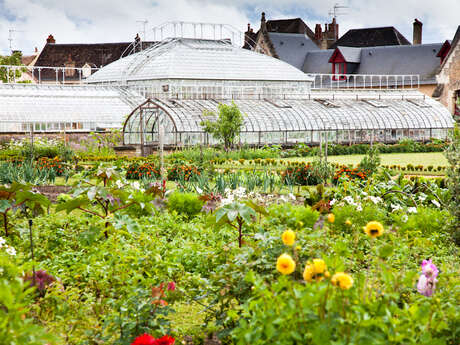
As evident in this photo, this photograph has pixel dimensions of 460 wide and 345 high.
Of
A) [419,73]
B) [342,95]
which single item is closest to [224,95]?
[342,95]

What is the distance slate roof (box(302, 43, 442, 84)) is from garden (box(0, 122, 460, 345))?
106 feet

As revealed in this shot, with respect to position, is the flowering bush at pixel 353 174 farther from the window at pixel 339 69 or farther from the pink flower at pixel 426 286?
the window at pixel 339 69

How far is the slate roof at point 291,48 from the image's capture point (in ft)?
151

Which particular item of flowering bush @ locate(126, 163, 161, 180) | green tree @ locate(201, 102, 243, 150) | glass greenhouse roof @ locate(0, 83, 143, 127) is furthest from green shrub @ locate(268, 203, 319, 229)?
glass greenhouse roof @ locate(0, 83, 143, 127)

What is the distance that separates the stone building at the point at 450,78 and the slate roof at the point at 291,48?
11.2m

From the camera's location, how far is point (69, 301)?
470cm

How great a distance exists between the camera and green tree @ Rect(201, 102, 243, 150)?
79.3 feet

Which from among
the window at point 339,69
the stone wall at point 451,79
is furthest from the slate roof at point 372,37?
the stone wall at point 451,79

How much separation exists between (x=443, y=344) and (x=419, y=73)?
40351mm

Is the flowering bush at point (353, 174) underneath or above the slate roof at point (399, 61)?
underneath

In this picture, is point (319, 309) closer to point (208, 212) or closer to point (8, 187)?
point (8, 187)

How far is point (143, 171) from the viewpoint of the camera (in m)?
15.4

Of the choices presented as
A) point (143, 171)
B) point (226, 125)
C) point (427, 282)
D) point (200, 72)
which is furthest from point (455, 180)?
point (200, 72)

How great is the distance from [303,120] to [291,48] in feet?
61.6
